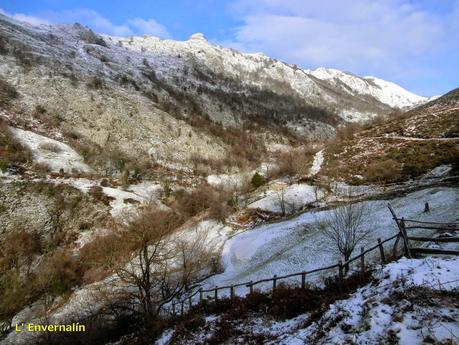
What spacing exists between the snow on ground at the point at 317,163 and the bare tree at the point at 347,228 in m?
17.4

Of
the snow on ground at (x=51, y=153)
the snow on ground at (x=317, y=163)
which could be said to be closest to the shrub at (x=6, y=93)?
the snow on ground at (x=51, y=153)

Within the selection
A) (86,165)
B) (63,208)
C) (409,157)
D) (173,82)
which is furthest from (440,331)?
(173,82)

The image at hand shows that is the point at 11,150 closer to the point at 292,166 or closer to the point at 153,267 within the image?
the point at 153,267

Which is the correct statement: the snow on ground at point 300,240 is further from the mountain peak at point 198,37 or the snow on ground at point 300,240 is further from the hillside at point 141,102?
the mountain peak at point 198,37

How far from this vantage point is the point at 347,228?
69.1 ft

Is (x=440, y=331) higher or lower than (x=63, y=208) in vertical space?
lower

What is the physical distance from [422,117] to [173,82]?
243 feet

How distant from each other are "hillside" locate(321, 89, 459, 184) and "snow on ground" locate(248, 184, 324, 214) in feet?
15.4

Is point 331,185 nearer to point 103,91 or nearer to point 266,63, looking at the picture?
point 103,91

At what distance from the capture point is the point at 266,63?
175500mm

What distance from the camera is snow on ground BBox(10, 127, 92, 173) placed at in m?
44.4

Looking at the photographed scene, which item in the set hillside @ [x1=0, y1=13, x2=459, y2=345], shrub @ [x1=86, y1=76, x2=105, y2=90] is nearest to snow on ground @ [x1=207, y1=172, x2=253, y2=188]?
hillside @ [x1=0, y1=13, x2=459, y2=345]

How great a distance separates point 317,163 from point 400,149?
38.5ft

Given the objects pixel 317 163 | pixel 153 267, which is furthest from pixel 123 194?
pixel 317 163
